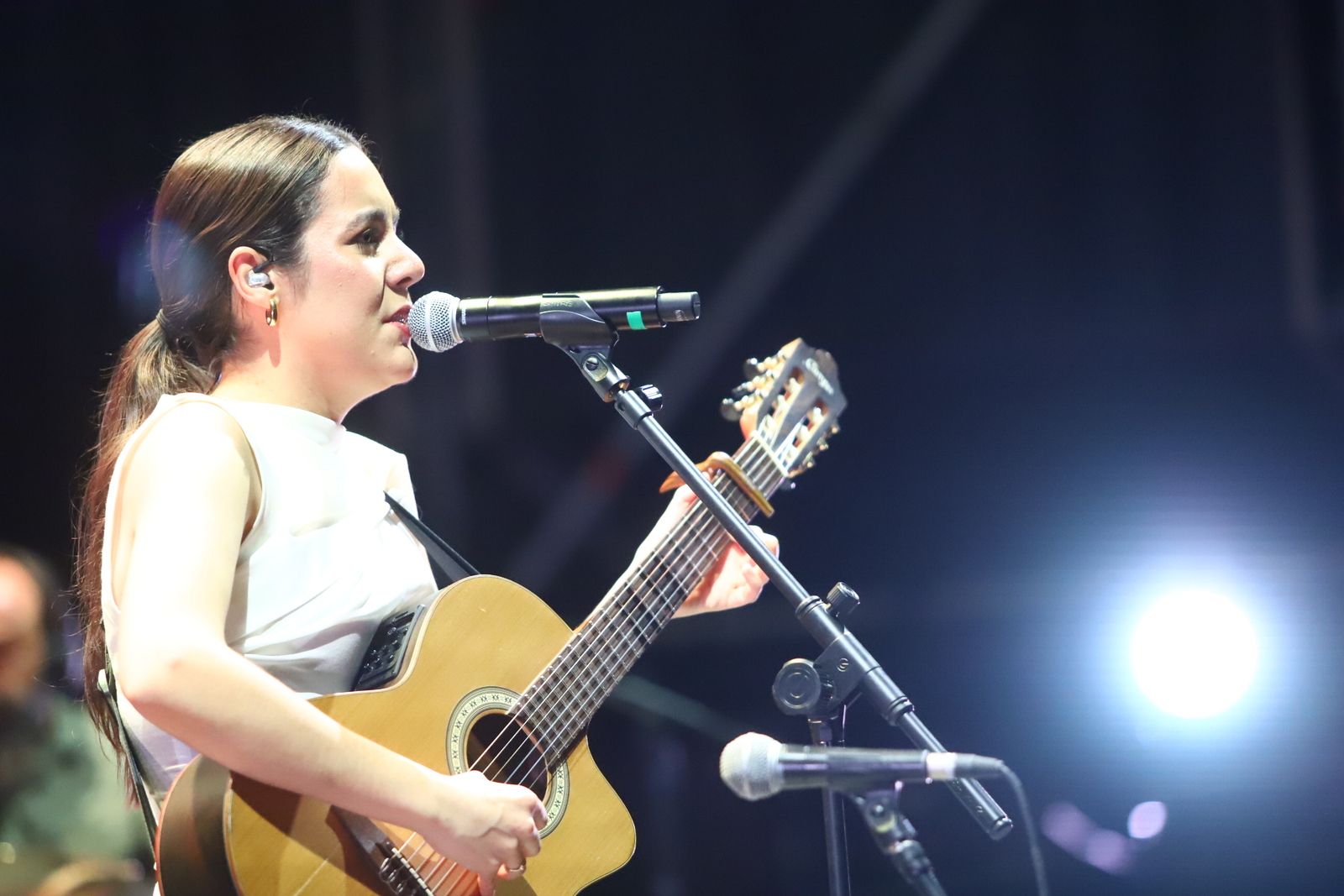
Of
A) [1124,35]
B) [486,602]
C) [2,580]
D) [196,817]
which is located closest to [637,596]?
[486,602]

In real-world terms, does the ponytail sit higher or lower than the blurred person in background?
higher

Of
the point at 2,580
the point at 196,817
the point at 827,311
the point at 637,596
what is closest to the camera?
the point at 196,817

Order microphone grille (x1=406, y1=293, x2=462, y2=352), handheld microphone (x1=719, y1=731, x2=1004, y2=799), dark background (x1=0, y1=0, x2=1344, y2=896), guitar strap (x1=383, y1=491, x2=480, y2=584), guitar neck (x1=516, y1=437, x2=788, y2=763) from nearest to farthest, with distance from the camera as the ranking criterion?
handheld microphone (x1=719, y1=731, x2=1004, y2=799), microphone grille (x1=406, y1=293, x2=462, y2=352), guitar neck (x1=516, y1=437, x2=788, y2=763), guitar strap (x1=383, y1=491, x2=480, y2=584), dark background (x1=0, y1=0, x2=1344, y2=896)

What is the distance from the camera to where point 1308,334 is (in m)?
4.25

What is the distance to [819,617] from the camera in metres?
1.98

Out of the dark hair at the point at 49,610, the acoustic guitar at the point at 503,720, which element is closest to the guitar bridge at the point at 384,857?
the acoustic guitar at the point at 503,720

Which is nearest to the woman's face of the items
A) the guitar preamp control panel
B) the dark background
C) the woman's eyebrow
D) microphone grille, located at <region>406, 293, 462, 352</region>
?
the woman's eyebrow

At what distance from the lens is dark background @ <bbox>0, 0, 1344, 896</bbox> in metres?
3.97

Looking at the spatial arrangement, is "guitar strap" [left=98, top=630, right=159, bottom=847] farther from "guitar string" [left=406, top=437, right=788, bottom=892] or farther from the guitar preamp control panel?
"guitar string" [left=406, top=437, right=788, bottom=892]

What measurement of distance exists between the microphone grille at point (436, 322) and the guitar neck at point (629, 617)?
21.4 inches

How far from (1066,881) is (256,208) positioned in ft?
10.3

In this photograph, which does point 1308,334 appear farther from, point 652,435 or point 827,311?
point 652,435

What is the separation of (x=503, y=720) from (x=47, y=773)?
2226 mm

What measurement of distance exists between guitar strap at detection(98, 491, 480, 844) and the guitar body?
114 mm
